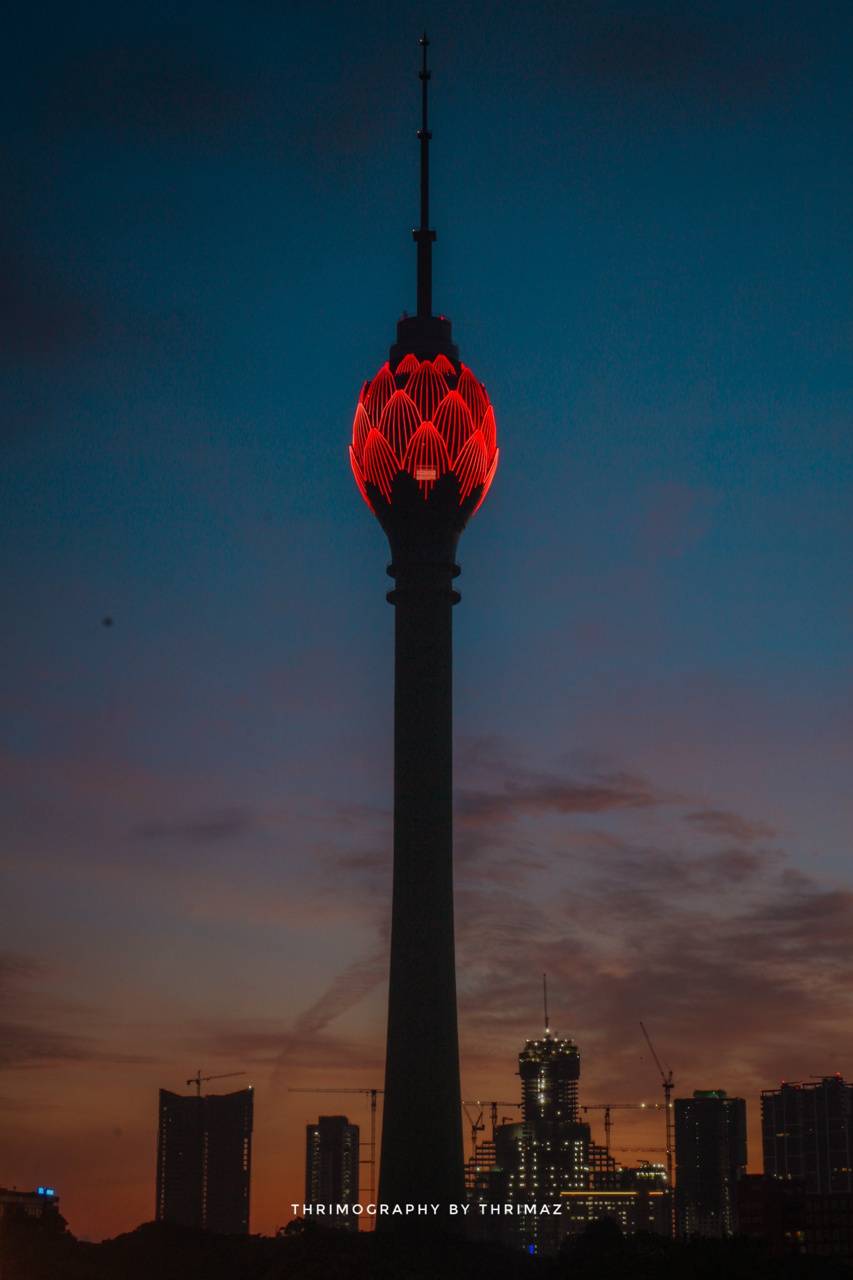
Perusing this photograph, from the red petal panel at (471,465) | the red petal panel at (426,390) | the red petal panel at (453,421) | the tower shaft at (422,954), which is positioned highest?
the red petal panel at (426,390)

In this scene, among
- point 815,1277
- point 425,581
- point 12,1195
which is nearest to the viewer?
point 815,1277

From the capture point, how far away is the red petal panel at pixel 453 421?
14800 centimetres

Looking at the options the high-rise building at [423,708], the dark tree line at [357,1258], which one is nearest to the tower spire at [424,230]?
the high-rise building at [423,708]

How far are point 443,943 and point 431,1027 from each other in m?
5.94

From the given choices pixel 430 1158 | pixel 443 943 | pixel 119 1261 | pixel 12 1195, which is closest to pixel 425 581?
pixel 443 943

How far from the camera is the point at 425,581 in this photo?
142125 millimetres

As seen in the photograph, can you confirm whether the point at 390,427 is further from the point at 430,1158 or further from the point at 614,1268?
the point at 614,1268

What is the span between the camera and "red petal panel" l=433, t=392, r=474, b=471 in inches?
5827

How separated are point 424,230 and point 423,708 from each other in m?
43.1

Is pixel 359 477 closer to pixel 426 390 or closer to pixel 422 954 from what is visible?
pixel 426 390

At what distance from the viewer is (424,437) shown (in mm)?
147625

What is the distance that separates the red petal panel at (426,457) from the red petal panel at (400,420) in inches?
29.8

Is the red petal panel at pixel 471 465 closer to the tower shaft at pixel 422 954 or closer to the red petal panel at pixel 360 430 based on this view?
the red petal panel at pixel 360 430

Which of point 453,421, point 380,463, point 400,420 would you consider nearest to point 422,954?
point 380,463
